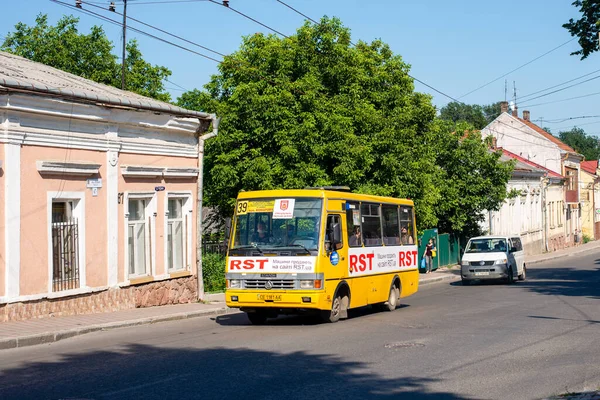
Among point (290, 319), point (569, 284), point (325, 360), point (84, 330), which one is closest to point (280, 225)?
point (290, 319)

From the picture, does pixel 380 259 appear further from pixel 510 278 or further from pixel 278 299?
pixel 510 278

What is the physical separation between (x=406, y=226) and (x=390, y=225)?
1.45 metres

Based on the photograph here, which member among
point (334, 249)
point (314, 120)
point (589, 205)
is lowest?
point (334, 249)

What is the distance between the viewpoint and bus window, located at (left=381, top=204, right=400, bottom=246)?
1970cm

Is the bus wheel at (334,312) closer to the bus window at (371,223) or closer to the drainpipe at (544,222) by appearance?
the bus window at (371,223)

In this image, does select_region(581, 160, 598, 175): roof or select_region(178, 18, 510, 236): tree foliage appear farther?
select_region(581, 160, 598, 175): roof

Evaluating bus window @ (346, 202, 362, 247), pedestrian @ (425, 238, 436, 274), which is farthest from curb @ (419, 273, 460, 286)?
bus window @ (346, 202, 362, 247)

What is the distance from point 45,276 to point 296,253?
543 centimetres

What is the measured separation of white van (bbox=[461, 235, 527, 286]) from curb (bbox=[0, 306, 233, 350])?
1418 cm

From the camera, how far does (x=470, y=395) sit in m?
8.79

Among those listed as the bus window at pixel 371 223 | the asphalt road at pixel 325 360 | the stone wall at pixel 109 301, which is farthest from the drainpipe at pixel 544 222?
the bus window at pixel 371 223

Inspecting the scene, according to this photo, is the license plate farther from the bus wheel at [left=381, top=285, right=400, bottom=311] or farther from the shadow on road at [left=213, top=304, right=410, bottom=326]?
the bus wheel at [left=381, top=285, right=400, bottom=311]

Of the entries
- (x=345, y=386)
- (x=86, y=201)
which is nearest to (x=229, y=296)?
(x=86, y=201)

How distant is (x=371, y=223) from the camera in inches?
739
